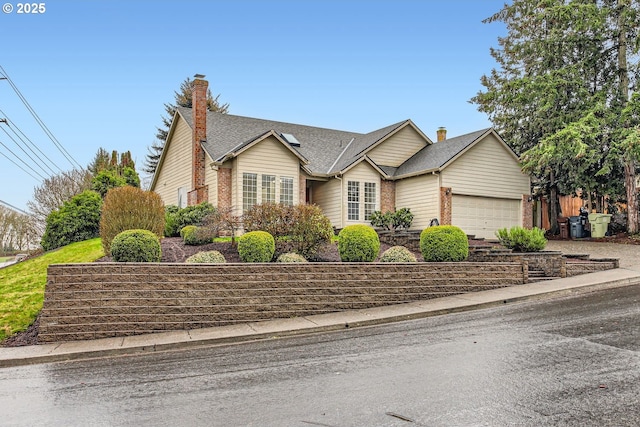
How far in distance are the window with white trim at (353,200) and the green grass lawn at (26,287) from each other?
10.4 m

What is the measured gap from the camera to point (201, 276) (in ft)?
30.3

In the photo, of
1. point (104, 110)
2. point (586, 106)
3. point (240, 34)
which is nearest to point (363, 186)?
point (240, 34)

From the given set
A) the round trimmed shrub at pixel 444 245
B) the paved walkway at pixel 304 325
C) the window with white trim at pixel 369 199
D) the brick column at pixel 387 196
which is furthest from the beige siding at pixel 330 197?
the paved walkway at pixel 304 325

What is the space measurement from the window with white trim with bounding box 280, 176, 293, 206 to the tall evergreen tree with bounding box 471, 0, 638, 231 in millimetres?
11044

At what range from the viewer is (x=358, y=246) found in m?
11.8

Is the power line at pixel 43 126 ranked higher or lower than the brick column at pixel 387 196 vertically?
higher

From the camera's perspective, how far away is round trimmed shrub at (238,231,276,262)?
439 inches

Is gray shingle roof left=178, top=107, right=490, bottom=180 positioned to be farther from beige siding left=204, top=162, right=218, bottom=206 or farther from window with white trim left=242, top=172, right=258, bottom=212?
window with white trim left=242, top=172, right=258, bottom=212

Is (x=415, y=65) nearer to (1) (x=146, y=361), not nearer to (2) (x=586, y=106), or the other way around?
(2) (x=586, y=106)

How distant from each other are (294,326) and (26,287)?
7077 mm

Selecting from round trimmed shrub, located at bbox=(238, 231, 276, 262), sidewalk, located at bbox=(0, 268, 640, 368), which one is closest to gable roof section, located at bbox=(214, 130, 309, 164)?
round trimmed shrub, located at bbox=(238, 231, 276, 262)

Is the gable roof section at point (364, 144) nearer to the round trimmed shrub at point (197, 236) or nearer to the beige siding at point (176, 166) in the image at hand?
the beige siding at point (176, 166)

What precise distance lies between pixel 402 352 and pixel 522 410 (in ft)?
8.03

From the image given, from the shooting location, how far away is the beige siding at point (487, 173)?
20625 mm
